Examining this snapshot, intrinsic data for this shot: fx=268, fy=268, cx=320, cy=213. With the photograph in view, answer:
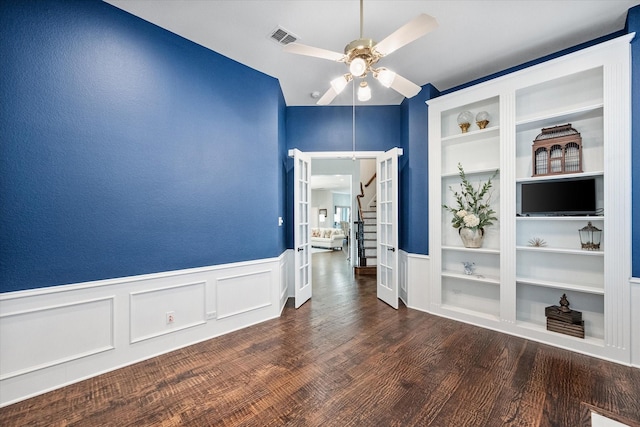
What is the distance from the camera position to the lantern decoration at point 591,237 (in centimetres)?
275

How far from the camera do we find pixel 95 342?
2.29 meters

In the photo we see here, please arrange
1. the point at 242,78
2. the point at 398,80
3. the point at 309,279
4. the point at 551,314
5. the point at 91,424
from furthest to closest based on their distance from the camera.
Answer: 1. the point at 309,279
2. the point at 242,78
3. the point at 551,314
4. the point at 398,80
5. the point at 91,424

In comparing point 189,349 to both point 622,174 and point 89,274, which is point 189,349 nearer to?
point 89,274

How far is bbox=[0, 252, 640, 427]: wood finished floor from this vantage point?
180 centimetres

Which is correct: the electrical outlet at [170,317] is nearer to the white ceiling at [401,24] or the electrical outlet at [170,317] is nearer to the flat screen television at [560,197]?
the white ceiling at [401,24]

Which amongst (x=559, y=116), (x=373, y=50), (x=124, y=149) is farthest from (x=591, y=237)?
(x=124, y=149)

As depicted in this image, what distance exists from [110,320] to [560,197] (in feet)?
15.1

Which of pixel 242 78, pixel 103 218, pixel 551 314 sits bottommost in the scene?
pixel 551 314

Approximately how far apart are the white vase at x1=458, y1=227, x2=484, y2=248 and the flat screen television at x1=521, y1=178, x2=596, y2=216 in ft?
1.73

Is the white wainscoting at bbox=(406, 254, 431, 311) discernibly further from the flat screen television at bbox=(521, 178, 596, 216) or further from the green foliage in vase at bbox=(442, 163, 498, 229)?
the flat screen television at bbox=(521, 178, 596, 216)

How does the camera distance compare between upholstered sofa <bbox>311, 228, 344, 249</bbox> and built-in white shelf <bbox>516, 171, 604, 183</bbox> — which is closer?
built-in white shelf <bbox>516, 171, 604, 183</bbox>

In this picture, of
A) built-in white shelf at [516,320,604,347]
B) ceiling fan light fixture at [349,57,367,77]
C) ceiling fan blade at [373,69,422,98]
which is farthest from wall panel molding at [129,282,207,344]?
built-in white shelf at [516,320,604,347]

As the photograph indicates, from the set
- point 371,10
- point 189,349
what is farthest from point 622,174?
point 189,349

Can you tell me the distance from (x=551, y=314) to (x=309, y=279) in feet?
10.1
